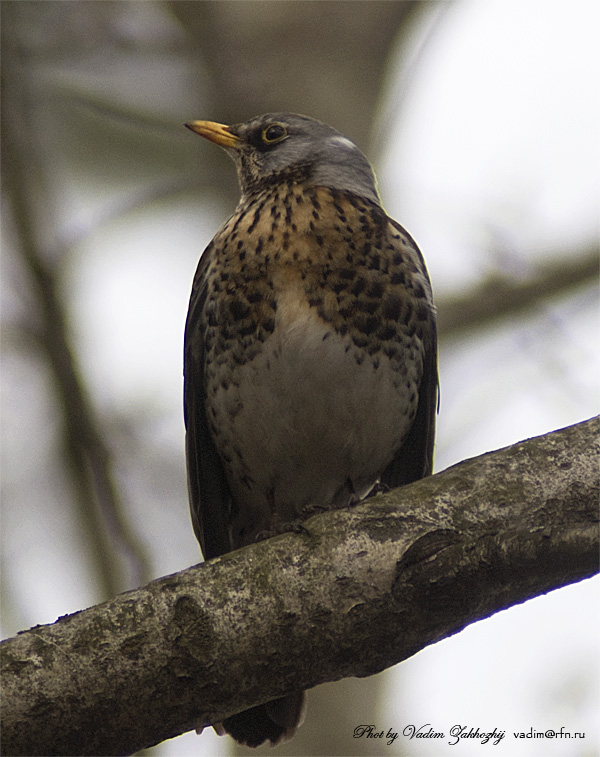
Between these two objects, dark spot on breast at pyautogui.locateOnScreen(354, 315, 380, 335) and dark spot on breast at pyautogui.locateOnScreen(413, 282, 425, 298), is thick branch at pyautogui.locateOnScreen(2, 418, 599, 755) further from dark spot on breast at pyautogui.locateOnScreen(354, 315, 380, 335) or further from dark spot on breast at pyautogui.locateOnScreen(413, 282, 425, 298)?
dark spot on breast at pyautogui.locateOnScreen(413, 282, 425, 298)

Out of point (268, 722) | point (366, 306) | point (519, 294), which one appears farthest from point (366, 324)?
point (519, 294)

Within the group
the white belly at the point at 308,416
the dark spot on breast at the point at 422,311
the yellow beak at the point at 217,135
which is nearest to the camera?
the white belly at the point at 308,416

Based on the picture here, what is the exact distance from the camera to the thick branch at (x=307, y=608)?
104 inches

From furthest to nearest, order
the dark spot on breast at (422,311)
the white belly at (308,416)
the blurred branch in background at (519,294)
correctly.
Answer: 1. the blurred branch in background at (519,294)
2. the dark spot on breast at (422,311)
3. the white belly at (308,416)

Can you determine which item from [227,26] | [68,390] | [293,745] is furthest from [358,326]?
[227,26]

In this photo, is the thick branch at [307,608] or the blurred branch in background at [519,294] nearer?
the thick branch at [307,608]

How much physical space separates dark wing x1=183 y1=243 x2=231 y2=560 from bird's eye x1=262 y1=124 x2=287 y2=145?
1.01 m

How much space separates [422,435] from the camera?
4.88 metres

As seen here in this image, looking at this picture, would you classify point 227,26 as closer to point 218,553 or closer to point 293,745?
point 218,553

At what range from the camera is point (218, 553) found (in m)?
4.82

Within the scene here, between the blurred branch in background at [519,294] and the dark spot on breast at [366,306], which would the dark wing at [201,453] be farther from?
the blurred branch in background at [519,294]

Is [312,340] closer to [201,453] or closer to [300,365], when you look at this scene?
[300,365]

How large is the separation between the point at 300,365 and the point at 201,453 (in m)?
0.94

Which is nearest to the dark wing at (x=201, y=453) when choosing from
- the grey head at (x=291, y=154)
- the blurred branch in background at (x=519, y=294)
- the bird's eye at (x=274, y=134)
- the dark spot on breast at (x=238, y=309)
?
the dark spot on breast at (x=238, y=309)
